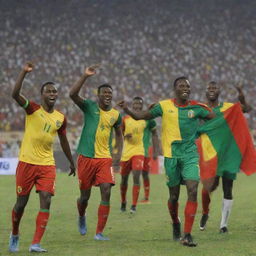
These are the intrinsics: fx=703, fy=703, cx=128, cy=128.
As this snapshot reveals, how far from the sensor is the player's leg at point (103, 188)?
1013 centimetres

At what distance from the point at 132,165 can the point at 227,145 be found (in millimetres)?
4282

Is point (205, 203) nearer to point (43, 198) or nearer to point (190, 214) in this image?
point (190, 214)

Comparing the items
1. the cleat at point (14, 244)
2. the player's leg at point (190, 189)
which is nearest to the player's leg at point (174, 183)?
the player's leg at point (190, 189)

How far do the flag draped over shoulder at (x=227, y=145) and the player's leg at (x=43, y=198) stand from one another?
10.1 ft

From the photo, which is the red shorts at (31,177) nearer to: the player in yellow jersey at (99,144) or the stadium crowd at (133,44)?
the player in yellow jersey at (99,144)

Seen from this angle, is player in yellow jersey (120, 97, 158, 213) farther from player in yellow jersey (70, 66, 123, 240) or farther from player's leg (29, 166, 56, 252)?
player's leg (29, 166, 56, 252)

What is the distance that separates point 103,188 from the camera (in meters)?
10.2

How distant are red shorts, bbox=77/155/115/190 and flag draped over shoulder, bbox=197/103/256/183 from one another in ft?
5.21

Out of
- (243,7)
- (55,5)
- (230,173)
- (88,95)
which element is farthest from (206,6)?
(230,173)

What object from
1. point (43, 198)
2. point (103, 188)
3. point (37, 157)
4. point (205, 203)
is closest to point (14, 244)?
point (43, 198)

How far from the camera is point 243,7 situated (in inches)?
1901

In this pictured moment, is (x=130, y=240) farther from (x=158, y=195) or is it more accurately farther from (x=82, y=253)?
(x=158, y=195)

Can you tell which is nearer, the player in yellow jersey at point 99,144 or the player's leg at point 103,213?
the player's leg at point 103,213

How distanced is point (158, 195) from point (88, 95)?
1985cm
